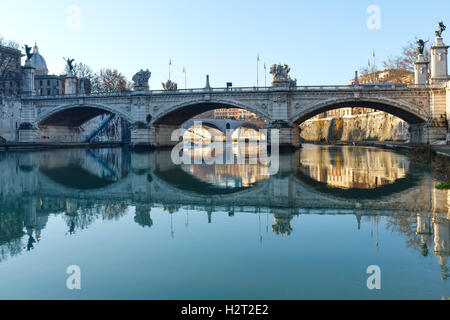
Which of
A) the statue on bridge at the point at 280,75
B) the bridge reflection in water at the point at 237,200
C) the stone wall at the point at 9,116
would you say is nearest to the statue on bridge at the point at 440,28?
the statue on bridge at the point at 280,75

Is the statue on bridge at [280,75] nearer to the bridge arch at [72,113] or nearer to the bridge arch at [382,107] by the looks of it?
the bridge arch at [382,107]

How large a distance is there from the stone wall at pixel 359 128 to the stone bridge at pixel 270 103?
62.5 feet

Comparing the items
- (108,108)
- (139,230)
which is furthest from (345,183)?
(108,108)

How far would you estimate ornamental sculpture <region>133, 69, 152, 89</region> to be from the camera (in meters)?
52.4

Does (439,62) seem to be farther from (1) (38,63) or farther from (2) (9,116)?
(1) (38,63)

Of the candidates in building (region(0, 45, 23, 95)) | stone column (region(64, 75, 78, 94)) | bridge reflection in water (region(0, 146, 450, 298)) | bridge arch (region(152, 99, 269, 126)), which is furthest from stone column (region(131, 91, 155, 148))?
bridge reflection in water (region(0, 146, 450, 298))

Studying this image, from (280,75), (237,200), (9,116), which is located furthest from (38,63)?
(237,200)

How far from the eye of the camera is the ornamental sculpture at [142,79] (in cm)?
5241

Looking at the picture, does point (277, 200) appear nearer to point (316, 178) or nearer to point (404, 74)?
point (316, 178)

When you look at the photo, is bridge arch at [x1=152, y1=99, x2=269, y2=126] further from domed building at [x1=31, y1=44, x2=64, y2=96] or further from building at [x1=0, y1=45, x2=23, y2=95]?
domed building at [x1=31, y1=44, x2=64, y2=96]

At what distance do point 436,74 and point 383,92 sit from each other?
235 inches

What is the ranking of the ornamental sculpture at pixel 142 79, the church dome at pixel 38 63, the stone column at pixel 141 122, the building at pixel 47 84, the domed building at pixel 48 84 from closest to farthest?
the stone column at pixel 141 122, the ornamental sculpture at pixel 142 79, the domed building at pixel 48 84, the building at pixel 47 84, the church dome at pixel 38 63

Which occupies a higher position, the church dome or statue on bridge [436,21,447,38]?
the church dome

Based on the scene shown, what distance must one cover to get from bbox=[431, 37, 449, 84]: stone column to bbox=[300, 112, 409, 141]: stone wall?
62.4 feet
